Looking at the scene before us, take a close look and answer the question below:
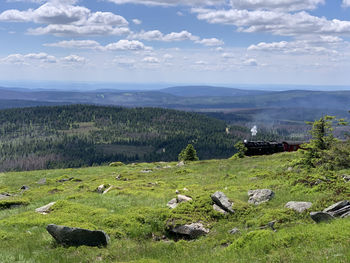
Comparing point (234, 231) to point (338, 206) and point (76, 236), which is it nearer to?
point (338, 206)

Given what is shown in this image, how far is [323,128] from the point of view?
31.6 metres

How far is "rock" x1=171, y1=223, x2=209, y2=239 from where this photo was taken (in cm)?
1549

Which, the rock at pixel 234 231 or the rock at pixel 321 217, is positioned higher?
the rock at pixel 321 217

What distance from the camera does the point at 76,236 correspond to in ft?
43.9

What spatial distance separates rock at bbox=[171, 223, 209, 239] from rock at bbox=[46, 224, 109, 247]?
4.02m

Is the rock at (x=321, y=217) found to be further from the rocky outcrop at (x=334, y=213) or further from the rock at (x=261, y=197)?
the rock at (x=261, y=197)

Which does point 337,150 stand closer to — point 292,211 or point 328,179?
point 328,179

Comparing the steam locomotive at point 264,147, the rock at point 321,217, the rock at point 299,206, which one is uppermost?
the rock at point 321,217

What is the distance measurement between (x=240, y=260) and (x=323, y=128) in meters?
25.5

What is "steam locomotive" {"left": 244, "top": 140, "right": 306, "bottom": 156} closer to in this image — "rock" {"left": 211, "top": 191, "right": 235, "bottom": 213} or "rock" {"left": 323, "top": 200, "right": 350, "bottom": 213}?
"rock" {"left": 211, "top": 191, "right": 235, "bottom": 213}

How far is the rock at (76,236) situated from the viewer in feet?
43.5

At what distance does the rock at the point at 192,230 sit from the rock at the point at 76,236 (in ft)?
13.2

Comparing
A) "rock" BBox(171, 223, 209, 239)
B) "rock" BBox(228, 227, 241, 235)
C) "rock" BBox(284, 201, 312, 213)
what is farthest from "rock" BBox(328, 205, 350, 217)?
"rock" BBox(171, 223, 209, 239)

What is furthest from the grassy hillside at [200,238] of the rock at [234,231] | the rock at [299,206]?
the rock at [299,206]
